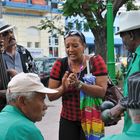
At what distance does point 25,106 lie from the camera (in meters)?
3.25

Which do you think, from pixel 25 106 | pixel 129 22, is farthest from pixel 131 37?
pixel 25 106

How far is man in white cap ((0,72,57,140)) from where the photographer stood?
305 centimetres

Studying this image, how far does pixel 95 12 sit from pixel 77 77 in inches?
391

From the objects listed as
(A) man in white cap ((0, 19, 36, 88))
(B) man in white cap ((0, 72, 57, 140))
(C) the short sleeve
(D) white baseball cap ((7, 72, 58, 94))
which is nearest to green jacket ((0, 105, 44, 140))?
(B) man in white cap ((0, 72, 57, 140))

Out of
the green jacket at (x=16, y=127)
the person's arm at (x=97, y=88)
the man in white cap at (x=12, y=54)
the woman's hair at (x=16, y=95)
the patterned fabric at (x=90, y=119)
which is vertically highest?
the man in white cap at (x=12, y=54)

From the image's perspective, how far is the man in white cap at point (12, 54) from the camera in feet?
15.7

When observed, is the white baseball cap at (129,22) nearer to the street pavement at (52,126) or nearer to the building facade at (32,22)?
the street pavement at (52,126)

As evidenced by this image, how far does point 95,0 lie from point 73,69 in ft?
28.0

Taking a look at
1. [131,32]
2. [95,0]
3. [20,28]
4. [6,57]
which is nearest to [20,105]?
[131,32]

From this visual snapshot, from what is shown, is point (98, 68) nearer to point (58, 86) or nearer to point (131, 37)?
point (58, 86)

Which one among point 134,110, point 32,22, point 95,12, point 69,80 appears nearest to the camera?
point 134,110

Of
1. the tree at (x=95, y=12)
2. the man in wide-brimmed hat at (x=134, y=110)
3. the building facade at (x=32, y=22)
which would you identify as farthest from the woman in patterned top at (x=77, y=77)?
the building facade at (x=32, y=22)

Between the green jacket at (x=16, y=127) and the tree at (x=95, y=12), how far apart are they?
8841mm

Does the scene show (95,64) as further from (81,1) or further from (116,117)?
(81,1)
